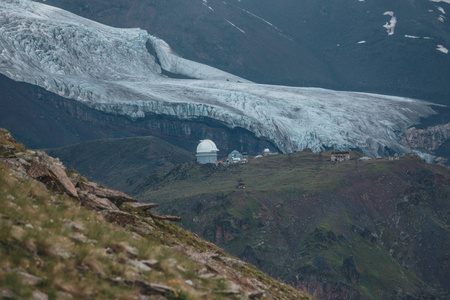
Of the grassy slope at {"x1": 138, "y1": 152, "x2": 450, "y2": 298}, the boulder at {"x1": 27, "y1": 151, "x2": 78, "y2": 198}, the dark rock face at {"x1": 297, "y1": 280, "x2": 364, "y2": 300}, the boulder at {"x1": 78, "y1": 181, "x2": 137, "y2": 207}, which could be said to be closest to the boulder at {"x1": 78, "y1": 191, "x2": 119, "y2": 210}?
the boulder at {"x1": 27, "y1": 151, "x2": 78, "y2": 198}

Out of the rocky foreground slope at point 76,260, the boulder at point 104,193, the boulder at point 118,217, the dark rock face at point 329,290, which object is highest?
the rocky foreground slope at point 76,260

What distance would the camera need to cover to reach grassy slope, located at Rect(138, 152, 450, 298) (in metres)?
134

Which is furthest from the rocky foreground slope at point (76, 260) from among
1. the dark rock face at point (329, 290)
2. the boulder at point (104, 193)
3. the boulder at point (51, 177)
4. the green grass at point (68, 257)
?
the dark rock face at point (329, 290)

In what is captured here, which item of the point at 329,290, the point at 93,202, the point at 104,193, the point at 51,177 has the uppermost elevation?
the point at 51,177

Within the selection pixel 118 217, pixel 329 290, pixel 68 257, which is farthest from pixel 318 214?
pixel 68 257

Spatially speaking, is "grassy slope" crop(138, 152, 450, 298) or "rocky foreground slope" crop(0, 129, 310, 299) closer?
"rocky foreground slope" crop(0, 129, 310, 299)

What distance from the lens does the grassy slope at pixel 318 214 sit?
440ft

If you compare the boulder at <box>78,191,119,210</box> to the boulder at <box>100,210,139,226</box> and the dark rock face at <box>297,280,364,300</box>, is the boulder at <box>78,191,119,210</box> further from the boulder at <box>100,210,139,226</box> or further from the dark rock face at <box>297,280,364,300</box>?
the dark rock face at <box>297,280,364,300</box>

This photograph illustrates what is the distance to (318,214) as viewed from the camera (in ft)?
511

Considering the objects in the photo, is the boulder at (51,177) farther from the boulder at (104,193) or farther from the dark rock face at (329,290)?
the dark rock face at (329,290)

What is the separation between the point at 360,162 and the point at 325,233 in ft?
192

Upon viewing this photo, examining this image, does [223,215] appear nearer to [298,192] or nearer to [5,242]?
[298,192]

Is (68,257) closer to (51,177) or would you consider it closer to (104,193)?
(51,177)

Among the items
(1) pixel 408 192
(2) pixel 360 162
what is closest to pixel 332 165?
(2) pixel 360 162
